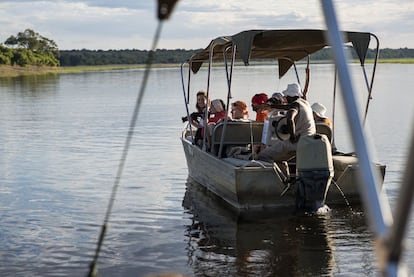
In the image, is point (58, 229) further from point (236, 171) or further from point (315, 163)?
point (315, 163)

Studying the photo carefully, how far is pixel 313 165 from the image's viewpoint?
9164mm

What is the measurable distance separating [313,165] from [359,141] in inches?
286

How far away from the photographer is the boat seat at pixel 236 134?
10.9 m

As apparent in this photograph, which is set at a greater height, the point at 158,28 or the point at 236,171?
the point at 158,28

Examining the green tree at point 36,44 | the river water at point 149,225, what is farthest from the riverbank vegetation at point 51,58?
the river water at point 149,225

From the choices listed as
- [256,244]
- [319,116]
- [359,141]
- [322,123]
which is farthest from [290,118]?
[359,141]

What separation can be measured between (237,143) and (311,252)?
9.90 ft

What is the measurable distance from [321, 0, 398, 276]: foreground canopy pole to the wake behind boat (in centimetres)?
719

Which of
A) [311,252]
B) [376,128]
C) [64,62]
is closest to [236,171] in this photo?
[311,252]

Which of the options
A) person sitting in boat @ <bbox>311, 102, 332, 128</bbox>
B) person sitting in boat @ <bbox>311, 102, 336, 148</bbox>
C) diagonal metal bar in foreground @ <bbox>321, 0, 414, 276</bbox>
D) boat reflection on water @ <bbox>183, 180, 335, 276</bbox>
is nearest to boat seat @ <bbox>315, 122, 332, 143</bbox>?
person sitting in boat @ <bbox>311, 102, 336, 148</bbox>

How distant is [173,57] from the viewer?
131 m

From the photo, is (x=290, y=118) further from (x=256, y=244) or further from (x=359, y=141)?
(x=359, y=141)

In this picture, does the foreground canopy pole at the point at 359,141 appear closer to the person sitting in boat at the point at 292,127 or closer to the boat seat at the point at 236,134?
the person sitting in boat at the point at 292,127

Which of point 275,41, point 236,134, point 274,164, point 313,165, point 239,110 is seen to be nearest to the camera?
point 313,165
